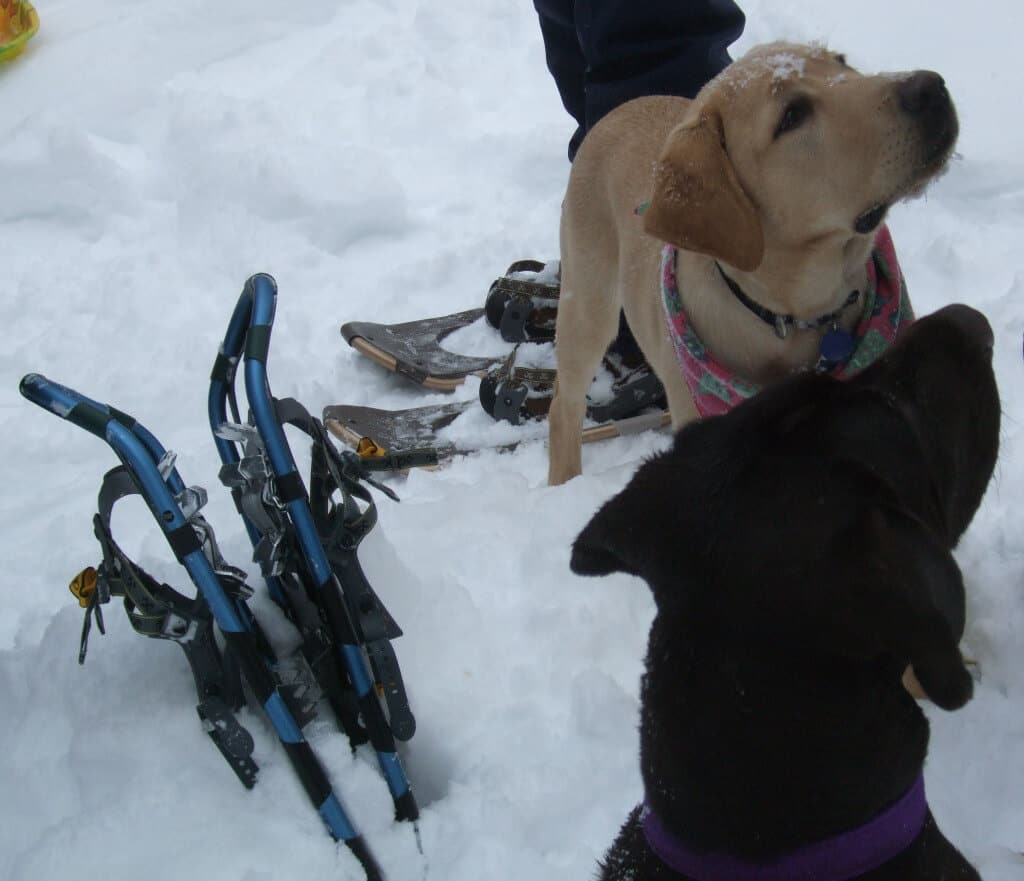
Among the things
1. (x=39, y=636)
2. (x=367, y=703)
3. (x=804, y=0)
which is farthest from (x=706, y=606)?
(x=804, y=0)

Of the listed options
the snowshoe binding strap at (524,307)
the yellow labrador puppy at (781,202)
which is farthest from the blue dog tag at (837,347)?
the snowshoe binding strap at (524,307)

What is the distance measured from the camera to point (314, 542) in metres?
1.98

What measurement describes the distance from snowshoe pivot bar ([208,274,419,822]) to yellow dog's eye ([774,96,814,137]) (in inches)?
43.5

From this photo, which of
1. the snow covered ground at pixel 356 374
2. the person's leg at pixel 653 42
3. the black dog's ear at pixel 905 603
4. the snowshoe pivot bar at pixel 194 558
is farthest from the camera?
the person's leg at pixel 653 42

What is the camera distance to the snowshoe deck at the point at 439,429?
134 inches

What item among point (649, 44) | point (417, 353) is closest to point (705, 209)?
point (649, 44)

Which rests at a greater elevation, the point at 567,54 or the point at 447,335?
the point at 567,54

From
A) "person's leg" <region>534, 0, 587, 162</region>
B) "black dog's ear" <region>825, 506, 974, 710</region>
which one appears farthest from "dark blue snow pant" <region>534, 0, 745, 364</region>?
"black dog's ear" <region>825, 506, 974, 710</region>

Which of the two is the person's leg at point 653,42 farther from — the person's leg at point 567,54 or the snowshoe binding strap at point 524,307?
the snowshoe binding strap at point 524,307

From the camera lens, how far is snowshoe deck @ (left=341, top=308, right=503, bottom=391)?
3.79 meters

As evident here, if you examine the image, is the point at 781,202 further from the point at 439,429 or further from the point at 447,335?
the point at 447,335

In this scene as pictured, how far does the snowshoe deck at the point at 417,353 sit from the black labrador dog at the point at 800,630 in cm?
256

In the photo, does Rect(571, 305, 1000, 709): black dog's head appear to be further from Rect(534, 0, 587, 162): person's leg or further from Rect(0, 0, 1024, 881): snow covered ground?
Rect(534, 0, 587, 162): person's leg

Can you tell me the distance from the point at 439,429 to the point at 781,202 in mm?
1780
